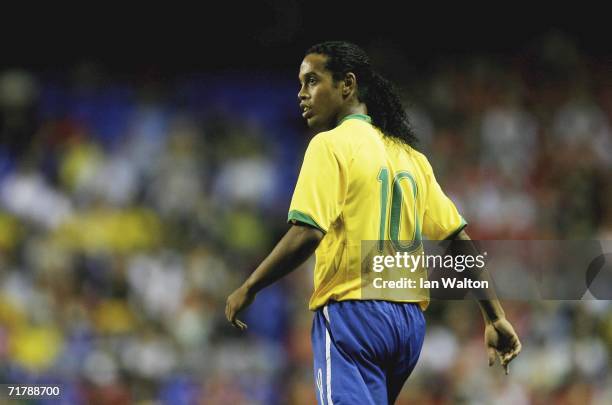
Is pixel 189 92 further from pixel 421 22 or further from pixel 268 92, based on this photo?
pixel 421 22

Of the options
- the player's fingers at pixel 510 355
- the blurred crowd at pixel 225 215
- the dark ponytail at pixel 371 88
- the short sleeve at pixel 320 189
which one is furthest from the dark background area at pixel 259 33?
the short sleeve at pixel 320 189

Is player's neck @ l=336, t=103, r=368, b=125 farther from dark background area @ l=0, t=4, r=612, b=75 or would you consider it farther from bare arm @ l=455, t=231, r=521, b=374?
dark background area @ l=0, t=4, r=612, b=75

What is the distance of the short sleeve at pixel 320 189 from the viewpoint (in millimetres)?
3234

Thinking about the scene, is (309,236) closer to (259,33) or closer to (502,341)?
(502,341)

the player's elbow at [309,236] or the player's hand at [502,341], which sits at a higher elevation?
the player's elbow at [309,236]

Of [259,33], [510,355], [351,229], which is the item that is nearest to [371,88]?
[351,229]

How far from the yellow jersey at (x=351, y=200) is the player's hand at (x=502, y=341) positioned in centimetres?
35

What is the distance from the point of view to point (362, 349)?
3.30 m

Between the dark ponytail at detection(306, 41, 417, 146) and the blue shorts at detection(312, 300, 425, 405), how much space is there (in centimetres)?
71

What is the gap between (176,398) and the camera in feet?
24.8

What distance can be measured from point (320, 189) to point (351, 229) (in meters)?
0.21

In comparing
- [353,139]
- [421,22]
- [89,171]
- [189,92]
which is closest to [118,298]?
[89,171]

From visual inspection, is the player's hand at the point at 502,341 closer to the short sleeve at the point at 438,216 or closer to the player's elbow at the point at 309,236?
the short sleeve at the point at 438,216

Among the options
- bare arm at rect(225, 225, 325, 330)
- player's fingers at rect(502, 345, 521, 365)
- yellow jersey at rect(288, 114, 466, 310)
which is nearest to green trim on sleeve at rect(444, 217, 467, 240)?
yellow jersey at rect(288, 114, 466, 310)
